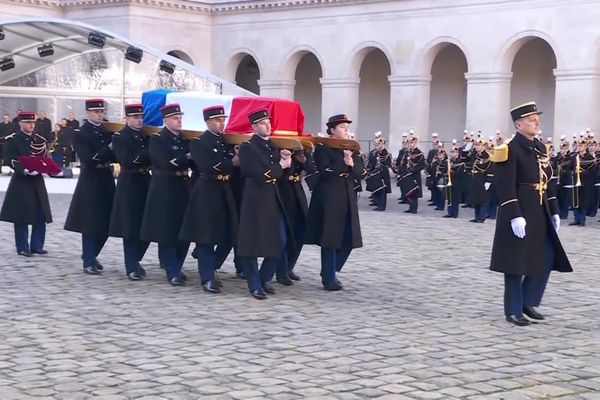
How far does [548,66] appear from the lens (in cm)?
3256

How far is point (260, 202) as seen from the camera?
9.38 meters

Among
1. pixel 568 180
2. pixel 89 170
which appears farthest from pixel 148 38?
pixel 89 170

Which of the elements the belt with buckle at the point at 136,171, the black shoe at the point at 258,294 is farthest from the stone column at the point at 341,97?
the black shoe at the point at 258,294

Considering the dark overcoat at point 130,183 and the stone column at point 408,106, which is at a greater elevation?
the stone column at point 408,106

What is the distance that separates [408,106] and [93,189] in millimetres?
22585

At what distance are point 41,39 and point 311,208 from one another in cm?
1437

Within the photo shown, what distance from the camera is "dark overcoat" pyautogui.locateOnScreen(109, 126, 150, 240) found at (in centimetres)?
1038

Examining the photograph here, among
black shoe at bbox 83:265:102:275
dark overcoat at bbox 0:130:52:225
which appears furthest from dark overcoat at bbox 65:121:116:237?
dark overcoat at bbox 0:130:52:225

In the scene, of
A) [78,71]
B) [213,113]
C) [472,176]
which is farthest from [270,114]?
[78,71]

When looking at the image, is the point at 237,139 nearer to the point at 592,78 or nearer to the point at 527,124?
the point at 527,124

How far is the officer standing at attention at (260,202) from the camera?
30.5ft

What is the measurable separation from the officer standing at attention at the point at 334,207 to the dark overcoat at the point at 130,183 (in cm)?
182

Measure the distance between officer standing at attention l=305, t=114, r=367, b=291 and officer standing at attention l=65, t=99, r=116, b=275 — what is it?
234 cm

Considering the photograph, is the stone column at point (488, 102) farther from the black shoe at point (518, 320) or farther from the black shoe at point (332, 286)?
the black shoe at point (518, 320)
